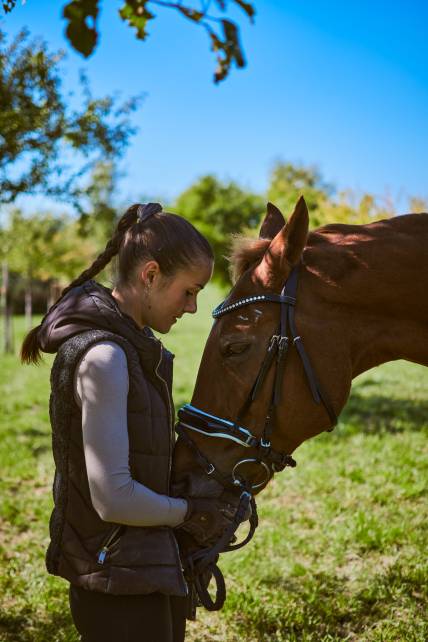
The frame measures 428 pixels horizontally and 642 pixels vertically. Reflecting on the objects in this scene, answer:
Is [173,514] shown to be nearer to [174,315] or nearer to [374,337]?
[174,315]

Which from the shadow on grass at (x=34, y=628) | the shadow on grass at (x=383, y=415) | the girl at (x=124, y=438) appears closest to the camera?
the girl at (x=124, y=438)

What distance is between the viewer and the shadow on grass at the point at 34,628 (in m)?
3.31

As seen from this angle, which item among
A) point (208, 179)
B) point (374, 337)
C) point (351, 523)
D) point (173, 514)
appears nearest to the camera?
point (173, 514)

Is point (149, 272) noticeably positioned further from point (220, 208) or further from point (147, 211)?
point (220, 208)

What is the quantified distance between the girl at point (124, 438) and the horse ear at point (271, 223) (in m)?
0.74

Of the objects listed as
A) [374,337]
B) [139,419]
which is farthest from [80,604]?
[374,337]

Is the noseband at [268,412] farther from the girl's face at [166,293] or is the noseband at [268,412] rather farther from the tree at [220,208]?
the tree at [220,208]

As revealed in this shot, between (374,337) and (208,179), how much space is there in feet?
192

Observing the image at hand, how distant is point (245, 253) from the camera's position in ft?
8.59

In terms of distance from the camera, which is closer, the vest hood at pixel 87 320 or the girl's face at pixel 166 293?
the vest hood at pixel 87 320

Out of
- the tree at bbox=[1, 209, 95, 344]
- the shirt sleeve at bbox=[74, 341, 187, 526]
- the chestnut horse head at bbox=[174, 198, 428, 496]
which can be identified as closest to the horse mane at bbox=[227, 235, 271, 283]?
the chestnut horse head at bbox=[174, 198, 428, 496]

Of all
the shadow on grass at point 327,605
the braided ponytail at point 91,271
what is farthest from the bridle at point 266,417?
the shadow on grass at point 327,605

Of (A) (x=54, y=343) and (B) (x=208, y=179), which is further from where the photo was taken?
(B) (x=208, y=179)

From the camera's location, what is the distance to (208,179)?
58844 mm
